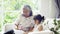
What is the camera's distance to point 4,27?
1.87 metres

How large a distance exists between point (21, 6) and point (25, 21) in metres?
0.28

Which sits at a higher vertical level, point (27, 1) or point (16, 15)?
point (27, 1)

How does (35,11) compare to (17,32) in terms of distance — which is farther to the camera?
(35,11)

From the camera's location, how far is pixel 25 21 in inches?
73.7

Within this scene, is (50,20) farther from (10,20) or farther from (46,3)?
(10,20)

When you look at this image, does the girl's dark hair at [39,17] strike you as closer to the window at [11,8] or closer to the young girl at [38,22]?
the young girl at [38,22]

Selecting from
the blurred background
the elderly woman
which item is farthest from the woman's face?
the blurred background

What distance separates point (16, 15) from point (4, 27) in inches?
10.8

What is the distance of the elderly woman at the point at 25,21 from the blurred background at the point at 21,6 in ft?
0.43

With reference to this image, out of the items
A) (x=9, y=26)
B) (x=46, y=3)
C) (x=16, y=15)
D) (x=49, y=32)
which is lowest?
(x=49, y=32)

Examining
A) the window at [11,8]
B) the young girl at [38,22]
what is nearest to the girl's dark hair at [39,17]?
the young girl at [38,22]

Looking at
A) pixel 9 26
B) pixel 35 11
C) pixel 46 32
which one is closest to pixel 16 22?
pixel 9 26

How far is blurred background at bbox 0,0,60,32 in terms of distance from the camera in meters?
1.99

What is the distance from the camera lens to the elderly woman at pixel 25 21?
1860 millimetres
